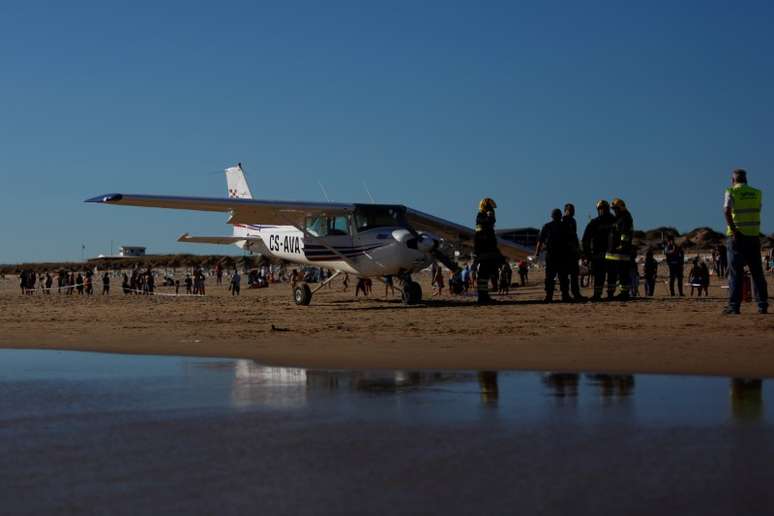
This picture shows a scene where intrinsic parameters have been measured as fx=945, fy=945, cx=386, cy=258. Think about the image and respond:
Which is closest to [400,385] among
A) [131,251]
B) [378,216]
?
[378,216]

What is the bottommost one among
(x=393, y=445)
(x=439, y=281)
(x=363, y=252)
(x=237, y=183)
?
(x=393, y=445)

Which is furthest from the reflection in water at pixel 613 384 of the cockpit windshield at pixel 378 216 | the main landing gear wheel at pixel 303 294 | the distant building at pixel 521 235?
the distant building at pixel 521 235

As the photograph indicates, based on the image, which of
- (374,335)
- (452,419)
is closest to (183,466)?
(452,419)

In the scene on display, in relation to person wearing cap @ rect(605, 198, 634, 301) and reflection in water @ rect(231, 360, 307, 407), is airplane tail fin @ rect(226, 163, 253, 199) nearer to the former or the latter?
person wearing cap @ rect(605, 198, 634, 301)

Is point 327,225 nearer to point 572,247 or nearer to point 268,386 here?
point 572,247

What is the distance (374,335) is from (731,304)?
16.0 ft

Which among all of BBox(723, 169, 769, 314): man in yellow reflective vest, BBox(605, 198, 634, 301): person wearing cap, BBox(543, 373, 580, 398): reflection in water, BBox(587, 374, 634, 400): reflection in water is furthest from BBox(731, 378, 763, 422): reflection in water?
BBox(605, 198, 634, 301): person wearing cap

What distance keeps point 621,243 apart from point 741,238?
4.96 meters

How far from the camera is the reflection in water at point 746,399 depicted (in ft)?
18.6

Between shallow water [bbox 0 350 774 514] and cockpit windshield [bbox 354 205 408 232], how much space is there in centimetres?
1628

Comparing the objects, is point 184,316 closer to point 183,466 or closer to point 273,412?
point 273,412

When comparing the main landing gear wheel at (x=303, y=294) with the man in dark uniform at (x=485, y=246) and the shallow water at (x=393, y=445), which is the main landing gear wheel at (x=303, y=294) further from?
the shallow water at (x=393, y=445)

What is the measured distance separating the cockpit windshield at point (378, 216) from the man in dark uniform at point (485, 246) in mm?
4529

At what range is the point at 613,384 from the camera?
732 cm
